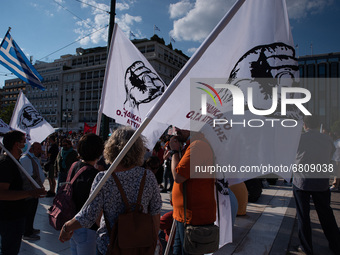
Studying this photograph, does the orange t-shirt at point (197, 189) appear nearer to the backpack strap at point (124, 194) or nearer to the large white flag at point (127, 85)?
the backpack strap at point (124, 194)

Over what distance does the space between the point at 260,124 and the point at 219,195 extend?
0.94 metres

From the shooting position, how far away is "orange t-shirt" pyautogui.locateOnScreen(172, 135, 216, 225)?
2371mm

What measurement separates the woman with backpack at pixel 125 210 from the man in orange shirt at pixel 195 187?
52cm

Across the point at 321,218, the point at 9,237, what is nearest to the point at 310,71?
the point at 321,218

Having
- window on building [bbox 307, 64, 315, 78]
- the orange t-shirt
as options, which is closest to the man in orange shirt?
the orange t-shirt

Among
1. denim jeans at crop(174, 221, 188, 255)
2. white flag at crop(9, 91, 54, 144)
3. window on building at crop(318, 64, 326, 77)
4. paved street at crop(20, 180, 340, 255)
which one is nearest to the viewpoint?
denim jeans at crop(174, 221, 188, 255)

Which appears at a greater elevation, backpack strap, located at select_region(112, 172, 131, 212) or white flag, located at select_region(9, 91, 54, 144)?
white flag, located at select_region(9, 91, 54, 144)

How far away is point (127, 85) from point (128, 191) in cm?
288

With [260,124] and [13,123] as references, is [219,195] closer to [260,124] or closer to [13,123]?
[260,124]

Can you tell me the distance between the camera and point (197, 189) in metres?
2.43

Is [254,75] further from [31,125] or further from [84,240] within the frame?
[31,125]

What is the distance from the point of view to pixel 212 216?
2473 mm

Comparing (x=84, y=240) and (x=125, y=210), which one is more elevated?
(x=125, y=210)

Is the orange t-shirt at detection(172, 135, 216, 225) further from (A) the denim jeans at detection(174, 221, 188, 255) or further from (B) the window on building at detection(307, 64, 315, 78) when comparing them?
(B) the window on building at detection(307, 64, 315, 78)
